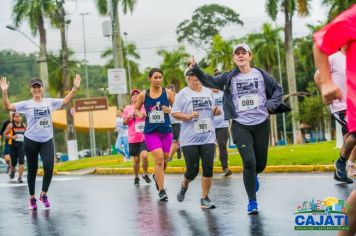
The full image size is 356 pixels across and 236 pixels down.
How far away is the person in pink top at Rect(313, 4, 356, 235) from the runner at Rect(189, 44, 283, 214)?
151 inches

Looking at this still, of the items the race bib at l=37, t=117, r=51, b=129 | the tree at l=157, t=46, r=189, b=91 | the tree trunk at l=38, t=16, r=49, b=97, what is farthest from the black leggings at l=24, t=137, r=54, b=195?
the tree at l=157, t=46, r=189, b=91

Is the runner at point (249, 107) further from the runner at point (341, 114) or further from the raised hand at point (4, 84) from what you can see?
the raised hand at point (4, 84)

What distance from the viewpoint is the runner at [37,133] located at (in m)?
10.4

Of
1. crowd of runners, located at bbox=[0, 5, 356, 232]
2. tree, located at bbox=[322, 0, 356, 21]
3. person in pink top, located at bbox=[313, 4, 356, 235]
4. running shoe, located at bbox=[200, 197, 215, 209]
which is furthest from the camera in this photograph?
tree, located at bbox=[322, 0, 356, 21]

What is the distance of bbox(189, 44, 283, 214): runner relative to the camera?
27.5 feet

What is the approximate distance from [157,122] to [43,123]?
1609 mm

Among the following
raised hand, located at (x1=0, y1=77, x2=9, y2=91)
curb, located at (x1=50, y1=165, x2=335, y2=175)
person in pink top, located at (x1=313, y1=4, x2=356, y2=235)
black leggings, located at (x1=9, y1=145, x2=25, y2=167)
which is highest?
raised hand, located at (x1=0, y1=77, x2=9, y2=91)

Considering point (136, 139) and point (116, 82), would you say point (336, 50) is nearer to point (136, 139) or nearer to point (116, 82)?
point (136, 139)

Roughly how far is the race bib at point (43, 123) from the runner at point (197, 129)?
76.4 inches

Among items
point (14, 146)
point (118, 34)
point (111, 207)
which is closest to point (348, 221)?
point (111, 207)

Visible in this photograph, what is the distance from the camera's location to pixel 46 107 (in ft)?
35.0

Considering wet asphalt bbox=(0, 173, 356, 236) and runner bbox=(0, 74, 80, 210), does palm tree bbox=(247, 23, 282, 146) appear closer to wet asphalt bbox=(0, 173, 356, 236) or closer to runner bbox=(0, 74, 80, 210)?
wet asphalt bbox=(0, 173, 356, 236)

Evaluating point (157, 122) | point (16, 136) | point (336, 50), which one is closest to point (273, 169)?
point (157, 122)

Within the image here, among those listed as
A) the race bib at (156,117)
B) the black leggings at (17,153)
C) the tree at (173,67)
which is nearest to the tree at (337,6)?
the black leggings at (17,153)
